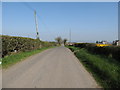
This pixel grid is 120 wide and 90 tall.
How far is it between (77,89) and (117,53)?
8.96 metres

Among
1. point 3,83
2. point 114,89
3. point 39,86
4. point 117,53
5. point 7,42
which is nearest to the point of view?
point 114,89

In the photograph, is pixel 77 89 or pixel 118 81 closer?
pixel 77 89

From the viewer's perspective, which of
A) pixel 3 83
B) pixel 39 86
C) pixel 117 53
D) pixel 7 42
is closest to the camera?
pixel 39 86

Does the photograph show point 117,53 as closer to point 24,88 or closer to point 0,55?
point 24,88

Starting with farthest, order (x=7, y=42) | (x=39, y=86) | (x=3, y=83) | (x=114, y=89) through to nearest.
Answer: (x=7, y=42)
(x=3, y=83)
(x=39, y=86)
(x=114, y=89)

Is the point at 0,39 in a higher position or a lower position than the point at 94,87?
higher

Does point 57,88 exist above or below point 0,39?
below

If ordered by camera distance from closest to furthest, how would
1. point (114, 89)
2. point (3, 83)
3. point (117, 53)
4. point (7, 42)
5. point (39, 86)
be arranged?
point (114, 89) < point (39, 86) < point (3, 83) < point (117, 53) < point (7, 42)

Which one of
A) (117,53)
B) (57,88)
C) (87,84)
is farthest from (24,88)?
(117,53)

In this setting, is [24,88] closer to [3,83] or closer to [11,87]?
[11,87]

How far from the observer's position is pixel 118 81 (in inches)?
203

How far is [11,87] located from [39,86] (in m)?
0.98

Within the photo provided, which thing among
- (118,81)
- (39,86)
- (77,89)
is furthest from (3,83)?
(118,81)

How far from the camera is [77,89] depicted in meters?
4.45
